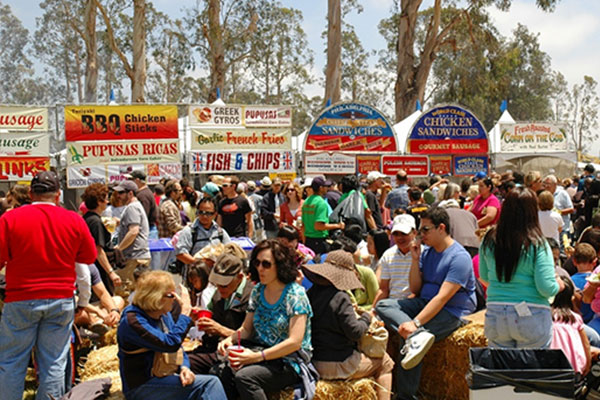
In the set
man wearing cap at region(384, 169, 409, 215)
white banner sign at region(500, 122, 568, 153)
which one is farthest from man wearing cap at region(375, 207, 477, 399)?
white banner sign at region(500, 122, 568, 153)

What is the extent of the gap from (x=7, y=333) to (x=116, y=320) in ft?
2.74

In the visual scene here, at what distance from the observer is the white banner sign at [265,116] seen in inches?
669

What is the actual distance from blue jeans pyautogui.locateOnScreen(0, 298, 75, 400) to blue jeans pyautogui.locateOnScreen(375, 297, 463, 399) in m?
2.30

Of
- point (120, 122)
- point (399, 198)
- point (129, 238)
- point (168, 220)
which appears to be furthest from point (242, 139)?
point (129, 238)

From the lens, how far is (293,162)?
17016 millimetres

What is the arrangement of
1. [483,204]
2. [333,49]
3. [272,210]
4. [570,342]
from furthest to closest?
[333,49] → [272,210] → [483,204] → [570,342]

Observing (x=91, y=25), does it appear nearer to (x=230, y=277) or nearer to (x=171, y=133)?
(x=171, y=133)

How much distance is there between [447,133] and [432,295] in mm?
14198

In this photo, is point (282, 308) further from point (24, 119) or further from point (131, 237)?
point (24, 119)

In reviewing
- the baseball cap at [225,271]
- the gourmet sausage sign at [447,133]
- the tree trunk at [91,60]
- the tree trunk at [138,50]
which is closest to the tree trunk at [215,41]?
the tree trunk at [138,50]

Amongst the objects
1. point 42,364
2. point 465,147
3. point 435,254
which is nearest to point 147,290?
point 42,364

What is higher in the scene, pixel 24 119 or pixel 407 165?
pixel 24 119

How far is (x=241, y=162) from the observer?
16.7 meters

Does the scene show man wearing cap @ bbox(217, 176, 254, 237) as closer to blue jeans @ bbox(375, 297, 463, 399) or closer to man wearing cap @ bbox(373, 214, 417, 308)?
man wearing cap @ bbox(373, 214, 417, 308)
